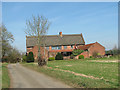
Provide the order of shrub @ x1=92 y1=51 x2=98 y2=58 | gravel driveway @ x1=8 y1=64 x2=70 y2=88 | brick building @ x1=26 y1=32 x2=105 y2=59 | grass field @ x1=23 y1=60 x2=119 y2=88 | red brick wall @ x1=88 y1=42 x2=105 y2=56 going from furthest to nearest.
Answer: brick building @ x1=26 y1=32 x2=105 y2=59
red brick wall @ x1=88 y1=42 x2=105 y2=56
shrub @ x1=92 y1=51 x2=98 y2=58
gravel driveway @ x1=8 y1=64 x2=70 y2=88
grass field @ x1=23 y1=60 x2=119 y2=88

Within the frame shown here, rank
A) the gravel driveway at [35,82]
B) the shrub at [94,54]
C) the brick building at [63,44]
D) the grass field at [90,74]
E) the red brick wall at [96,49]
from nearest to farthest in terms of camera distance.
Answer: the grass field at [90,74]
the gravel driveway at [35,82]
the shrub at [94,54]
the red brick wall at [96,49]
the brick building at [63,44]

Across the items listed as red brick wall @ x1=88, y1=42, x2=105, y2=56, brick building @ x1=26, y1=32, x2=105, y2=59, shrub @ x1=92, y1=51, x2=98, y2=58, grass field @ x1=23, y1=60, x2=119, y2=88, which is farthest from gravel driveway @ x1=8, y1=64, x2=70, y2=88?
brick building @ x1=26, y1=32, x2=105, y2=59

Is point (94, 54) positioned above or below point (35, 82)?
above

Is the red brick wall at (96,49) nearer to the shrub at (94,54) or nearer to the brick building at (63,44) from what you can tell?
the brick building at (63,44)

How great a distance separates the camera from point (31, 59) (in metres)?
47.2

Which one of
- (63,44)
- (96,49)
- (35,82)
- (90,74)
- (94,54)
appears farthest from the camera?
(63,44)

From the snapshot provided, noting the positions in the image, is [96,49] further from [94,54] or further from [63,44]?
[63,44]

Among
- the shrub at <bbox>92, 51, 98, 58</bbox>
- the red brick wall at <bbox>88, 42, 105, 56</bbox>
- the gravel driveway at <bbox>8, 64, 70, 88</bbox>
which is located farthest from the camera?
the red brick wall at <bbox>88, 42, 105, 56</bbox>

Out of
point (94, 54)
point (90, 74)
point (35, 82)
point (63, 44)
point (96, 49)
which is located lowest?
point (35, 82)

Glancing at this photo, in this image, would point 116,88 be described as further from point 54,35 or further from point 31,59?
point 54,35

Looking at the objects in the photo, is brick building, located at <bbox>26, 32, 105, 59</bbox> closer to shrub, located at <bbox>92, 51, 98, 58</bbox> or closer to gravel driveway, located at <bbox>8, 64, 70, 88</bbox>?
shrub, located at <bbox>92, 51, 98, 58</bbox>

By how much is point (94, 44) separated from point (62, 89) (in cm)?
4552

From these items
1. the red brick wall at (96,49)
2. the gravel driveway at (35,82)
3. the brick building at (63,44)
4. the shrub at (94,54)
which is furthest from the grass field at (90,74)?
the brick building at (63,44)

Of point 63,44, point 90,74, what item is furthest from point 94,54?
point 90,74
